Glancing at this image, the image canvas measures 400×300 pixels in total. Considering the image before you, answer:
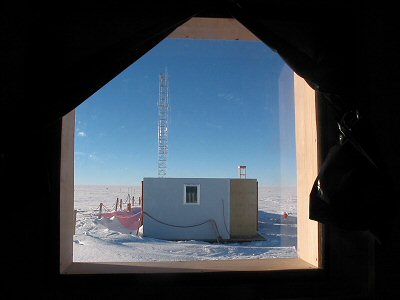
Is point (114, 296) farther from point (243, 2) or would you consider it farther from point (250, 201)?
point (250, 201)

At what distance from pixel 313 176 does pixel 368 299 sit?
61cm

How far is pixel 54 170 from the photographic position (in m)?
1.38

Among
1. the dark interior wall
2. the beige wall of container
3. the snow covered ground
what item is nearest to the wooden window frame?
the dark interior wall

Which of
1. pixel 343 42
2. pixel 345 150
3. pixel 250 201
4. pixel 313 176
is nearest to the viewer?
pixel 345 150

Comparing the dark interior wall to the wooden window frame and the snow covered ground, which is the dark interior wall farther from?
the snow covered ground

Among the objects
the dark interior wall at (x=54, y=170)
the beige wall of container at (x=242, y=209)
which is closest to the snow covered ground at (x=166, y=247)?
the beige wall of container at (x=242, y=209)

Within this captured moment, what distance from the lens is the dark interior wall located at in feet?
3.96

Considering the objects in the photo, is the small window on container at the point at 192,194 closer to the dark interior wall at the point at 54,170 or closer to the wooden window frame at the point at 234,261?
the wooden window frame at the point at 234,261

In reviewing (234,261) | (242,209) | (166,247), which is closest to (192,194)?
(242,209)

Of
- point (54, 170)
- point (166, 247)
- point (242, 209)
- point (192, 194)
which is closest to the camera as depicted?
point (54, 170)

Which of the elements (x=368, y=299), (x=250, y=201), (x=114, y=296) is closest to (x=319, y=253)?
(x=368, y=299)

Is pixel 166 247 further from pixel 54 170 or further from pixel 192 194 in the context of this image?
pixel 54 170

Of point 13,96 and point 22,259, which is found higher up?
point 13,96

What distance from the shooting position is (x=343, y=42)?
1.42 metres
